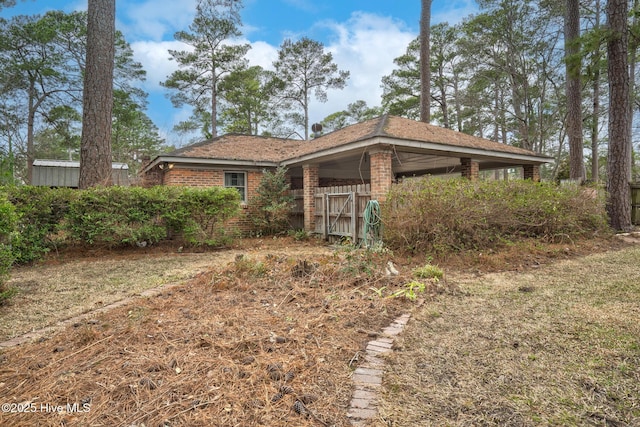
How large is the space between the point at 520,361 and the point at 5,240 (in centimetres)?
588

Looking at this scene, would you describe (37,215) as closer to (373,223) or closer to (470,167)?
(373,223)

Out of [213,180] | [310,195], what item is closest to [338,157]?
[310,195]

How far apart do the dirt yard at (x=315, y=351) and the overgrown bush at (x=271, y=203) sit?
241 inches

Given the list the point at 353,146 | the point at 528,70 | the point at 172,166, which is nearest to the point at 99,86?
the point at 172,166

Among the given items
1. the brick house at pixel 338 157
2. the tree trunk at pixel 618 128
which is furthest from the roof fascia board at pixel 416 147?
the tree trunk at pixel 618 128

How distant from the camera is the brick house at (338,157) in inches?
311

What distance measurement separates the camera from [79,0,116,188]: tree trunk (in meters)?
8.76

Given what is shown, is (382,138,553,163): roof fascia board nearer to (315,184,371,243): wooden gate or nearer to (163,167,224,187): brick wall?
(315,184,371,243): wooden gate

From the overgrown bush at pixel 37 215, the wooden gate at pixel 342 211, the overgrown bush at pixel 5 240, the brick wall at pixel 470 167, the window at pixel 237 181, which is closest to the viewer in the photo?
the overgrown bush at pixel 5 240

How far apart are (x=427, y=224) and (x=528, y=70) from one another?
17612 mm

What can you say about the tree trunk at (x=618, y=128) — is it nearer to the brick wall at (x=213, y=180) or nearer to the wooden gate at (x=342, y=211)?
the wooden gate at (x=342, y=211)

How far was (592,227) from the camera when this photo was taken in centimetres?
786

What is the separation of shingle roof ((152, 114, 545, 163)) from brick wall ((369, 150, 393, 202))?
19.1 inches

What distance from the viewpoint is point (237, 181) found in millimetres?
11312
